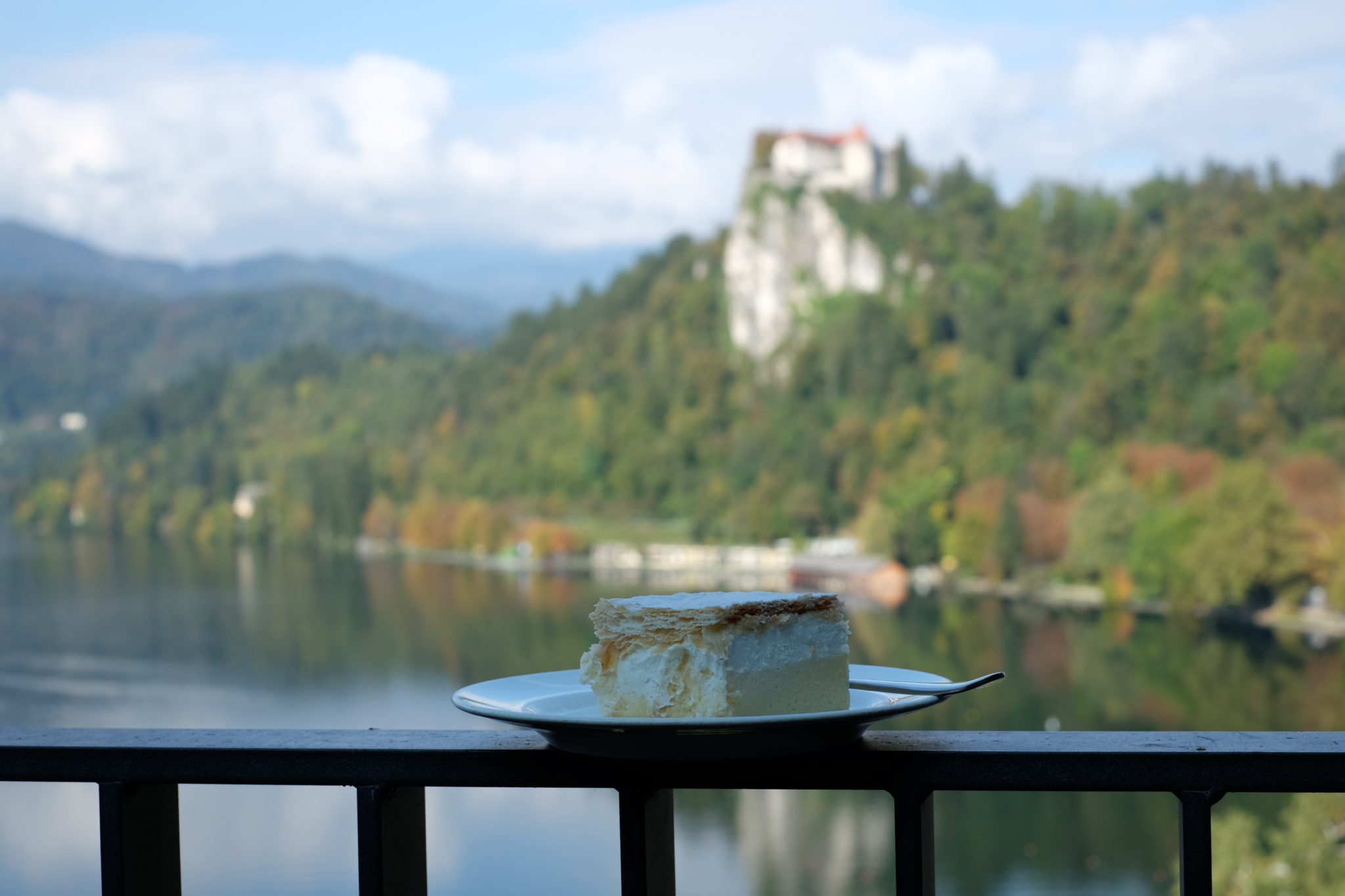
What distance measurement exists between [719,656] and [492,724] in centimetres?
778

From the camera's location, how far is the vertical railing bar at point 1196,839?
1.12 m

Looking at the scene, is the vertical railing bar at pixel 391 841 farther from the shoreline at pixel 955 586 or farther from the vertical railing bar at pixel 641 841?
the shoreline at pixel 955 586

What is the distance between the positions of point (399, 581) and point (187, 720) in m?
26.9

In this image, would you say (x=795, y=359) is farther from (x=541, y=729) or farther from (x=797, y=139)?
(x=541, y=729)

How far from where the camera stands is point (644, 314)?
86375 mm

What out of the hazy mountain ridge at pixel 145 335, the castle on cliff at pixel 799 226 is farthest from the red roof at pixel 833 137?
the hazy mountain ridge at pixel 145 335

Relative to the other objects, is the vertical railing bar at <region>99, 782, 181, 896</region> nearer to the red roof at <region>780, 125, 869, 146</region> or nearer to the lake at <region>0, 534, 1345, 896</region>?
the lake at <region>0, 534, 1345, 896</region>

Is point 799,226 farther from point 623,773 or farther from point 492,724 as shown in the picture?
point 623,773

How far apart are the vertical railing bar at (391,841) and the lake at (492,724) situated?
6852mm

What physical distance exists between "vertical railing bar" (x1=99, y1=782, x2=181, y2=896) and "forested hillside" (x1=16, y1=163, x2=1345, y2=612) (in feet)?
131

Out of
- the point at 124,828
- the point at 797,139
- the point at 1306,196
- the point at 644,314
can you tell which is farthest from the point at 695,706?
the point at 644,314

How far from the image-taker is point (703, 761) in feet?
3.81

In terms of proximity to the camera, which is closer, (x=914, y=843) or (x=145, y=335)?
(x=914, y=843)

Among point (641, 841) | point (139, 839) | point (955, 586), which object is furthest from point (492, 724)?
point (955, 586)
